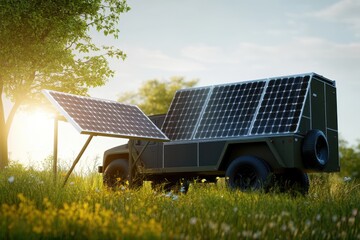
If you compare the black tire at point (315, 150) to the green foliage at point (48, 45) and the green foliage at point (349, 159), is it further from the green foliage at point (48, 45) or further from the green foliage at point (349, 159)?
the green foliage at point (349, 159)

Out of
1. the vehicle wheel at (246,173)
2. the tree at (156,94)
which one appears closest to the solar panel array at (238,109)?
the vehicle wheel at (246,173)

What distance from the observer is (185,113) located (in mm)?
14281

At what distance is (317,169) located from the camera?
1234 cm

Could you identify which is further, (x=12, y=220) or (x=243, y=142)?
(x=243, y=142)

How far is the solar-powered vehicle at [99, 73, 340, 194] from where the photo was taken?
1202 centimetres

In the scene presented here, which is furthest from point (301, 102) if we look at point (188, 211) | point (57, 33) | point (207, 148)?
point (57, 33)

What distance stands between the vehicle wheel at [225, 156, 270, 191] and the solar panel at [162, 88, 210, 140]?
186 cm

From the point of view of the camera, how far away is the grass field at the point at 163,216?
6008mm

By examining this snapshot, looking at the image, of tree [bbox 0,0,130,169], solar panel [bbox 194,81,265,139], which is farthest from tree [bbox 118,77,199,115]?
solar panel [bbox 194,81,265,139]

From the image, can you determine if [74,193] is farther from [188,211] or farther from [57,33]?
[57,33]

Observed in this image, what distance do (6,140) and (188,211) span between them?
1652 centimetres

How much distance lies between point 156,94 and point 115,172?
2676 cm

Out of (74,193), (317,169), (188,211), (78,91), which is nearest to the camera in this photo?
(188,211)

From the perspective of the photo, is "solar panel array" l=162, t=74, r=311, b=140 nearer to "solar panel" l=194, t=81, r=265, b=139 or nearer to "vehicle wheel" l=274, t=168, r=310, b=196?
"solar panel" l=194, t=81, r=265, b=139
